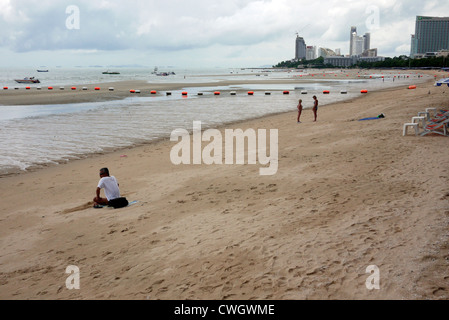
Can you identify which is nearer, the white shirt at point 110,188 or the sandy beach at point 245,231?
the sandy beach at point 245,231

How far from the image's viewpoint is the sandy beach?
4598 mm

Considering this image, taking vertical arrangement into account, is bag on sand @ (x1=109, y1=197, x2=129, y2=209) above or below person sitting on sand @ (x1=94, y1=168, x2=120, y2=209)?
below

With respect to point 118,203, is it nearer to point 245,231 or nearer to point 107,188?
point 107,188

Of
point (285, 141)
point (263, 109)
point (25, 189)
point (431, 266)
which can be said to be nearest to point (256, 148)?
point (285, 141)

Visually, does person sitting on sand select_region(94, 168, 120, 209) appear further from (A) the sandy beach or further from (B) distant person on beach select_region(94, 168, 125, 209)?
(A) the sandy beach

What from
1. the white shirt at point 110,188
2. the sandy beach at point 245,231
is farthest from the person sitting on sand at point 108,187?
the sandy beach at point 245,231

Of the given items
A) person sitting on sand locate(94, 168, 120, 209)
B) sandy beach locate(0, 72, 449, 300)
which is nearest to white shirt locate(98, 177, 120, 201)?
person sitting on sand locate(94, 168, 120, 209)

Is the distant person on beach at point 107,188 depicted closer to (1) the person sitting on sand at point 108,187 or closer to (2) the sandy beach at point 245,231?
(1) the person sitting on sand at point 108,187

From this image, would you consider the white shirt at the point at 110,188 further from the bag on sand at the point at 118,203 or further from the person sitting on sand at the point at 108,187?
the bag on sand at the point at 118,203

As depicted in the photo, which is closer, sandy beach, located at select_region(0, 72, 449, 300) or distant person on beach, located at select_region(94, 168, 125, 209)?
sandy beach, located at select_region(0, 72, 449, 300)

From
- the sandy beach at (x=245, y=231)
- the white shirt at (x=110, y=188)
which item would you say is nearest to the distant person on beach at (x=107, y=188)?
the white shirt at (x=110, y=188)

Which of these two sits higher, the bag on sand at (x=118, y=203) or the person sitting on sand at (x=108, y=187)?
the person sitting on sand at (x=108, y=187)

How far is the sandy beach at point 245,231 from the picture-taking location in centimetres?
460

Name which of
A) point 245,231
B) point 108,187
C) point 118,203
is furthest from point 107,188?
point 245,231
